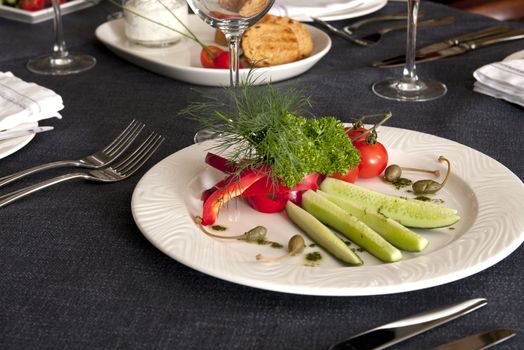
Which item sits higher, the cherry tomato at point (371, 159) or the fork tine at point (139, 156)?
the cherry tomato at point (371, 159)

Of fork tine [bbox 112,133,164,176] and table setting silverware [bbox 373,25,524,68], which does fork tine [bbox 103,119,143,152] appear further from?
table setting silverware [bbox 373,25,524,68]

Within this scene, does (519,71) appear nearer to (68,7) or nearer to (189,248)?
(189,248)

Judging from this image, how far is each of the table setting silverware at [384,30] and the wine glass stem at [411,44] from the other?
263mm

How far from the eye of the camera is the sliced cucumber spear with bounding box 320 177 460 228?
940mm

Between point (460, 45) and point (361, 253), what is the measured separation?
956 millimetres

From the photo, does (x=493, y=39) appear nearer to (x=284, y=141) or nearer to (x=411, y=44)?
(x=411, y=44)

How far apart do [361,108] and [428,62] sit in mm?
303

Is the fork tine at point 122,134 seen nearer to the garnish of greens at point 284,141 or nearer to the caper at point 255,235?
the garnish of greens at point 284,141

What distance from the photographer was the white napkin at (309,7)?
6.31 feet

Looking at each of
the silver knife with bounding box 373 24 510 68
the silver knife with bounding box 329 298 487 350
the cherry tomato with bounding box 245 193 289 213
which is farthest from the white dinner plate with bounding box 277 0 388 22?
the silver knife with bounding box 329 298 487 350

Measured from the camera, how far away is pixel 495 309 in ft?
2.72

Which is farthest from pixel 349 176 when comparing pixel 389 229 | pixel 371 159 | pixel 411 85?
pixel 411 85

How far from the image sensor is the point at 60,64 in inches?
67.8

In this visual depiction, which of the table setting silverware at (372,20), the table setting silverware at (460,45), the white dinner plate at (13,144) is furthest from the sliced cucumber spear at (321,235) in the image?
the table setting silverware at (372,20)
